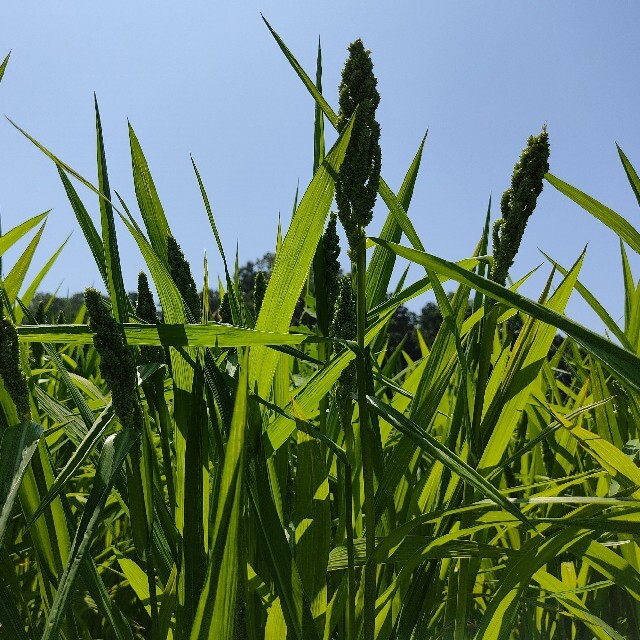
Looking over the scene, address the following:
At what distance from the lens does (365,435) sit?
1.93 feet

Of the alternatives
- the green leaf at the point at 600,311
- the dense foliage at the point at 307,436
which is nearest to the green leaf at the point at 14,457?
the dense foliage at the point at 307,436

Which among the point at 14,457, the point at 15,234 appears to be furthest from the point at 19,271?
the point at 14,457

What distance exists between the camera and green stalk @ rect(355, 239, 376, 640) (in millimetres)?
556

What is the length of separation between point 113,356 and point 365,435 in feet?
0.76

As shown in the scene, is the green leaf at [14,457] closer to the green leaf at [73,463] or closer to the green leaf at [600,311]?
the green leaf at [73,463]

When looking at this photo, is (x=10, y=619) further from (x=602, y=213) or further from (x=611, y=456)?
(x=602, y=213)

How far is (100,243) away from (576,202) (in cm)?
61

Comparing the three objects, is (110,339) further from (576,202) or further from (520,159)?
(576,202)

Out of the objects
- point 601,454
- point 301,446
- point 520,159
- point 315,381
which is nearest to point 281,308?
point 315,381

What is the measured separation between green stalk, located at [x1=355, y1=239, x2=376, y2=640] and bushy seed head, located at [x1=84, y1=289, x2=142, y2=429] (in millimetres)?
198

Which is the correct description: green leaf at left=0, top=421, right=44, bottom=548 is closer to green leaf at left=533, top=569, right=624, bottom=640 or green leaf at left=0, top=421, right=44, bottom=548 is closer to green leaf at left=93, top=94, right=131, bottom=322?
green leaf at left=93, top=94, right=131, bottom=322

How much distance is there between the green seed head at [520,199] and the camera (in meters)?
0.68

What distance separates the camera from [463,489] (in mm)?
815

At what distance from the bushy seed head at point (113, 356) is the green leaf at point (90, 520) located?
27 millimetres
